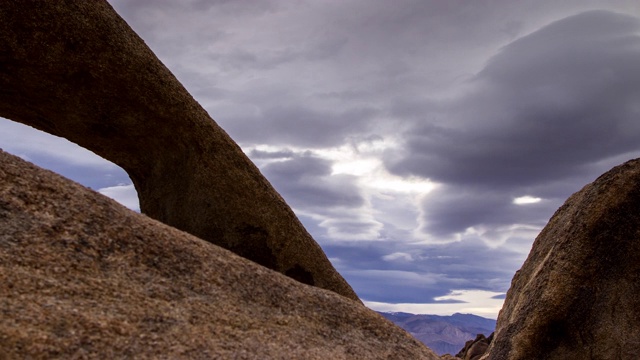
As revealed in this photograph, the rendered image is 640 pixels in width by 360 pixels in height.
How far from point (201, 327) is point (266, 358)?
1091 mm

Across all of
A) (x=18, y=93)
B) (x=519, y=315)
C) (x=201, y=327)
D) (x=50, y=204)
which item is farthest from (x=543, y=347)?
(x=18, y=93)

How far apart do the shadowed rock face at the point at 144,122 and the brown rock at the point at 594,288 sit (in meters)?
6.02

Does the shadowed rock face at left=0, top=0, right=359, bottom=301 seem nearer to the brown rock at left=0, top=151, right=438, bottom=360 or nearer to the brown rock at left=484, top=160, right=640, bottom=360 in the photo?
the brown rock at left=0, top=151, right=438, bottom=360

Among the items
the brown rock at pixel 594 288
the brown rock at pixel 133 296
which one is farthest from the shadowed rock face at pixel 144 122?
the brown rock at pixel 594 288

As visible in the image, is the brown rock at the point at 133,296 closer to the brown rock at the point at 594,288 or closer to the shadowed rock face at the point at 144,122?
the brown rock at the point at 594,288

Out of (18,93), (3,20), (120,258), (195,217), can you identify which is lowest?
(120,258)

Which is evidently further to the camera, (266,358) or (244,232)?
(244,232)

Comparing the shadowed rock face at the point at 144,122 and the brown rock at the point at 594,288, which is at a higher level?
the shadowed rock face at the point at 144,122

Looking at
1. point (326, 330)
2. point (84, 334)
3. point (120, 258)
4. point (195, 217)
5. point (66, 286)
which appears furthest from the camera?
point (195, 217)

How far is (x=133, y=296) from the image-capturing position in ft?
27.4

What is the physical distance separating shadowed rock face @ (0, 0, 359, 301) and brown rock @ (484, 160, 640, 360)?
19.7 ft

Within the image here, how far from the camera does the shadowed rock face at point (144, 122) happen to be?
1445 cm

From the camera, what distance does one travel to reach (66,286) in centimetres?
798

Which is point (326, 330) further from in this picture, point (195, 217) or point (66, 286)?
point (195, 217)
